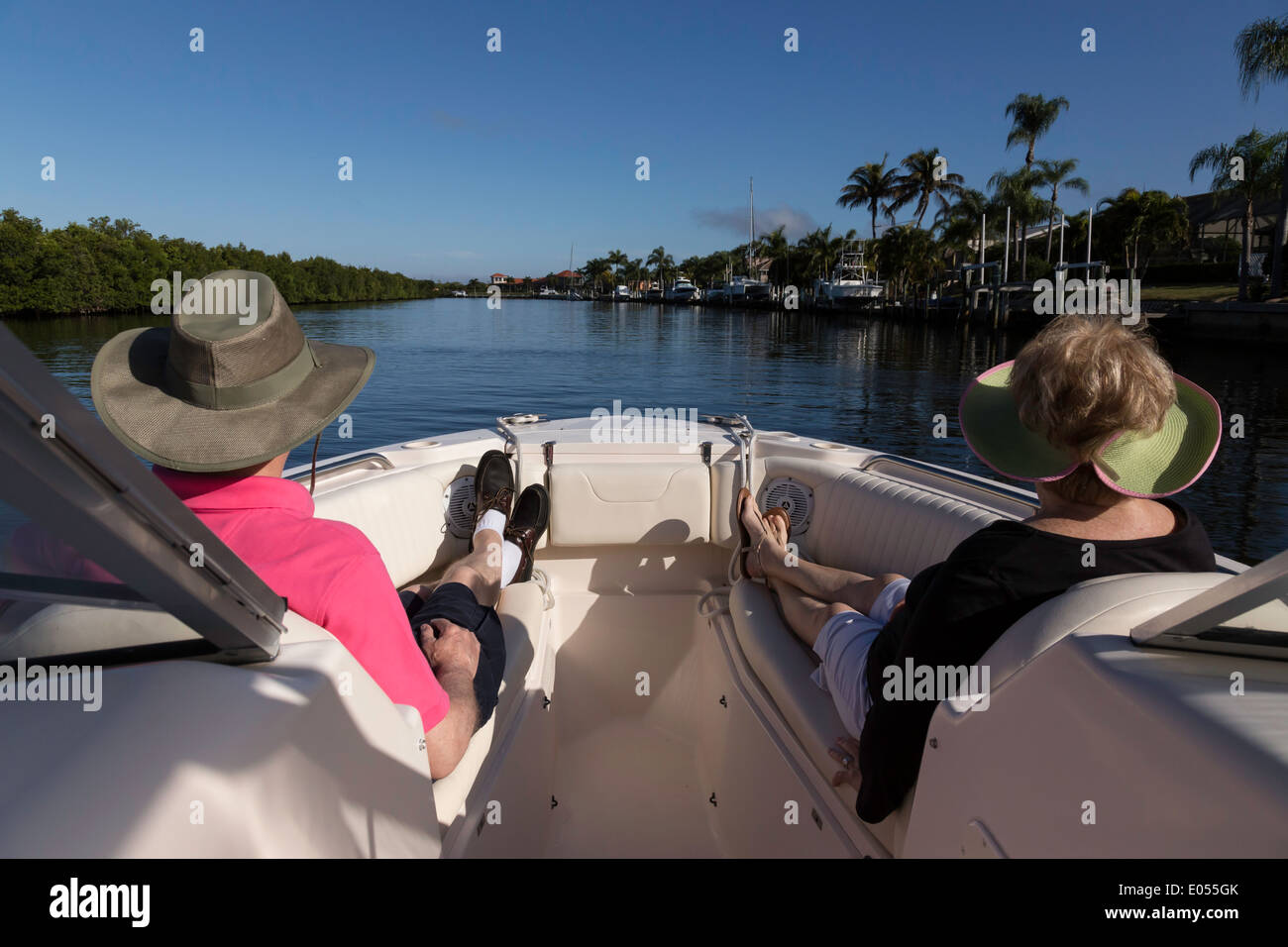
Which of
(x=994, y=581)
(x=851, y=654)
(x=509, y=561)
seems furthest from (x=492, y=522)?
(x=994, y=581)

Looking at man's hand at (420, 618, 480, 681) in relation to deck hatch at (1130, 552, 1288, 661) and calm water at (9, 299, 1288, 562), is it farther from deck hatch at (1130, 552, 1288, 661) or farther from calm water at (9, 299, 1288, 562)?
calm water at (9, 299, 1288, 562)

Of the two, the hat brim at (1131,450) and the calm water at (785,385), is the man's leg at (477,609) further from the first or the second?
the calm water at (785,385)

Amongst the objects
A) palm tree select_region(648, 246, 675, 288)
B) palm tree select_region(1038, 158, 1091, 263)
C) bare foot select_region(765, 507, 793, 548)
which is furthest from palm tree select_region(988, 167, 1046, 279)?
palm tree select_region(648, 246, 675, 288)

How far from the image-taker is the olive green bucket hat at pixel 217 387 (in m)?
1.33

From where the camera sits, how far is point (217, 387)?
4.50 feet

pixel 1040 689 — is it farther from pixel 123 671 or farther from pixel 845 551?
pixel 845 551

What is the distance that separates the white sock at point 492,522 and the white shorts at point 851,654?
5.04 feet

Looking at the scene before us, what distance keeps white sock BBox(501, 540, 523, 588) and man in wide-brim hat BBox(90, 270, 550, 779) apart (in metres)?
1.46

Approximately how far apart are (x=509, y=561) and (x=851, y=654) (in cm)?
155

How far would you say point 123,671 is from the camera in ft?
3.24

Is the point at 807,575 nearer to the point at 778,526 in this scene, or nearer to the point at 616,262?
the point at 778,526

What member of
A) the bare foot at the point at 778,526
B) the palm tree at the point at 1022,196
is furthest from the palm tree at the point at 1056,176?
the bare foot at the point at 778,526
